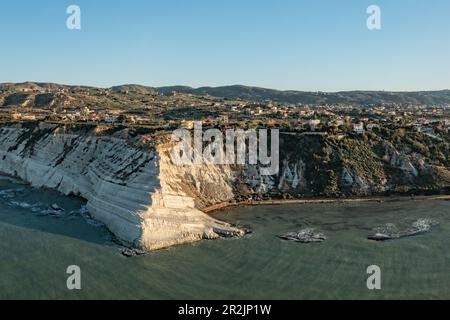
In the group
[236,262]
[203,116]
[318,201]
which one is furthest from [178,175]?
[203,116]

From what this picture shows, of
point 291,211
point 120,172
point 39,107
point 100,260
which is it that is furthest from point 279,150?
point 39,107

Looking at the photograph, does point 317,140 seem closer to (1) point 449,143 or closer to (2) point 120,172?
(1) point 449,143

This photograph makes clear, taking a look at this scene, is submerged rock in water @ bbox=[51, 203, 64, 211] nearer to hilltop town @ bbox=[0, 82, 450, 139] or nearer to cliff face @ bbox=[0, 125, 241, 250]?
cliff face @ bbox=[0, 125, 241, 250]

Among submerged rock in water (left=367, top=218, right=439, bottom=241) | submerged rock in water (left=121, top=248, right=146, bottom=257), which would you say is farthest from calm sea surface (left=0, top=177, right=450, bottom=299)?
submerged rock in water (left=367, top=218, right=439, bottom=241)

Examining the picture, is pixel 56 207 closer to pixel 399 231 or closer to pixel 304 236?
pixel 304 236

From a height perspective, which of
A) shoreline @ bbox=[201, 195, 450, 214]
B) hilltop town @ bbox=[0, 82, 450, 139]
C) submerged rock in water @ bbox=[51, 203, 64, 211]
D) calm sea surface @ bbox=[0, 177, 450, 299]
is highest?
hilltop town @ bbox=[0, 82, 450, 139]

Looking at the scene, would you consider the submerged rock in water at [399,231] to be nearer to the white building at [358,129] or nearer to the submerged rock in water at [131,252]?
the submerged rock in water at [131,252]
